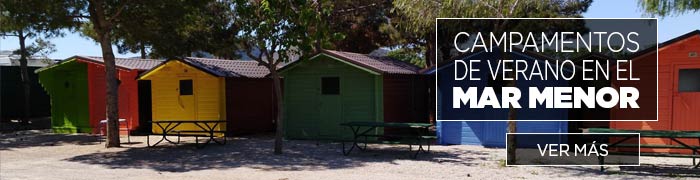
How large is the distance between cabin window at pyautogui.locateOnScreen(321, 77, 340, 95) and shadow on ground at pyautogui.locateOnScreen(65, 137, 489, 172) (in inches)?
56.5

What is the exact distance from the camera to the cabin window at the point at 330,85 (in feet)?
48.2

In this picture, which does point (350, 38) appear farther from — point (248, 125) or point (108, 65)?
point (108, 65)

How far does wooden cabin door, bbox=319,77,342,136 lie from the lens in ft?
48.2

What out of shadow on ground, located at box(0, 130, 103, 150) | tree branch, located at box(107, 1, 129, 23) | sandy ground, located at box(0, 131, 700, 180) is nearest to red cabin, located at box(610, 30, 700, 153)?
sandy ground, located at box(0, 131, 700, 180)

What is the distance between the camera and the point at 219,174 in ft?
32.2

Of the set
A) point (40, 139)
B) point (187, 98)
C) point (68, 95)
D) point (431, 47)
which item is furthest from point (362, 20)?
point (40, 139)

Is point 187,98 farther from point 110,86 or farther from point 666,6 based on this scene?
point 666,6

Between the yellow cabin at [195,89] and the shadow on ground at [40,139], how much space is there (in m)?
1.96

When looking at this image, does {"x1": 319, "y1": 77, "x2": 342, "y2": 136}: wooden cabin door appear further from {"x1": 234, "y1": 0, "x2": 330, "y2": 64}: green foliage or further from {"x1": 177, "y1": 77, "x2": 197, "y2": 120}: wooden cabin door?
{"x1": 177, "y1": 77, "x2": 197, "y2": 120}: wooden cabin door

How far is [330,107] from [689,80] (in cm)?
767

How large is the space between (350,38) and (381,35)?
1.17 meters

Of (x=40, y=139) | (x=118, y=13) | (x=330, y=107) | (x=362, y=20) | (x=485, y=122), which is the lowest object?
(x=40, y=139)

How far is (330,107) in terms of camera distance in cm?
1478

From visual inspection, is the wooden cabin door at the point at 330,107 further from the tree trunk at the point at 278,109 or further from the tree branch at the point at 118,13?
the tree branch at the point at 118,13
